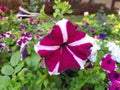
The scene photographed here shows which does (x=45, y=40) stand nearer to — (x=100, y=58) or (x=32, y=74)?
(x=32, y=74)

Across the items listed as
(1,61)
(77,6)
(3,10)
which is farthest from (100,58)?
(77,6)

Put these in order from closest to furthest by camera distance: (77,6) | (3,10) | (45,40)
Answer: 1. (45,40)
2. (3,10)
3. (77,6)

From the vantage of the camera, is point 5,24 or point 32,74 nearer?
point 32,74

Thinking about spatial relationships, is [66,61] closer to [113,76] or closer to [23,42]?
[113,76]

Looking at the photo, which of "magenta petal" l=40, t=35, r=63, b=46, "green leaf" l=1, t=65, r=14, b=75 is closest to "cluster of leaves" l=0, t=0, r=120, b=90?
"green leaf" l=1, t=65, r=14, b=75

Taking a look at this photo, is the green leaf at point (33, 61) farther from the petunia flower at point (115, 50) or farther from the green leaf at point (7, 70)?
the petunia flower at point (115, 50)
